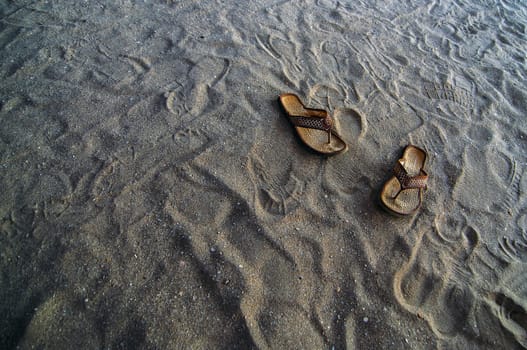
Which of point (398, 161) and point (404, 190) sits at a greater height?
point (398, 161)

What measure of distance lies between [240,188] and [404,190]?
4.10 ft

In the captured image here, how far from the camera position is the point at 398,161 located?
8.13 ft

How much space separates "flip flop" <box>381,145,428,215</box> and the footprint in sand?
0.21 metres

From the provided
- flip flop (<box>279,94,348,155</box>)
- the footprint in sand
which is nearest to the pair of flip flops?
flip flop (<box>279,94,348,155</box>)

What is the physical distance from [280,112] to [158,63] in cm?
129

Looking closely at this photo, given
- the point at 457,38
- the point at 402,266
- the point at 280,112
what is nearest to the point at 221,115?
the point at 280,112

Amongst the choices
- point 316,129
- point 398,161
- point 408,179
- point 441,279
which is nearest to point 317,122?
point 316,129

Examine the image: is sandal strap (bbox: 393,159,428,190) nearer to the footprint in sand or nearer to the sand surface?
the sand surface

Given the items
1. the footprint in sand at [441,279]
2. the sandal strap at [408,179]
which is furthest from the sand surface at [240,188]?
the sandal strap at [408,179]

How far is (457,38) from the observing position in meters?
4.11

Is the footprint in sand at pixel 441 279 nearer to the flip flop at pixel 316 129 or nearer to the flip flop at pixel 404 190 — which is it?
the flip flop at pixel 404 190

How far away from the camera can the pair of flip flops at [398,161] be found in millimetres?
2385

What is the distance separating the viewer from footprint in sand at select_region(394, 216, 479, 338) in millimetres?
1967

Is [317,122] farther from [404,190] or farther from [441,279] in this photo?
[441,279]
